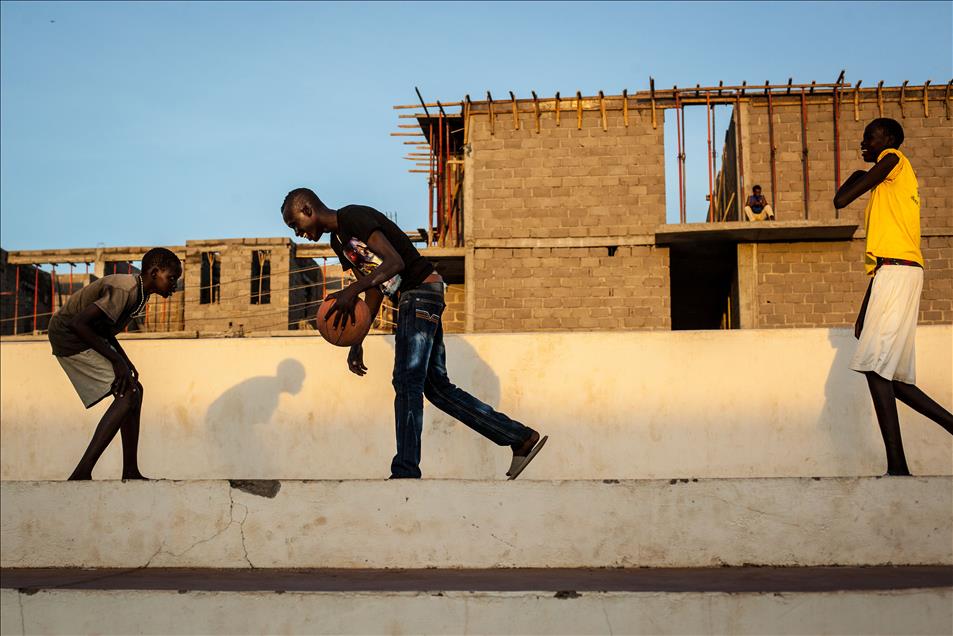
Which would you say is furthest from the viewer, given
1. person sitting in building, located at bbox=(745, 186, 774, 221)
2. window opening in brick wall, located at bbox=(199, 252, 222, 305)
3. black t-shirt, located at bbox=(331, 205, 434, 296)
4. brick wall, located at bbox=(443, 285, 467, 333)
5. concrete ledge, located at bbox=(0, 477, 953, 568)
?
window opening in brick wall, located at bbox=(199, 252, 222, 305)

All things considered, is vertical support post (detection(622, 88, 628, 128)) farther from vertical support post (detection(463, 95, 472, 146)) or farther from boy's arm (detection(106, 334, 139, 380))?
boy's arm (detection(106, 334, 139, 380))

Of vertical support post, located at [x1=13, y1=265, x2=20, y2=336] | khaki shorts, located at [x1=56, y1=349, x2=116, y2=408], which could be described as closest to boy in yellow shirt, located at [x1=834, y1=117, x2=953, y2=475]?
khaki shorts, located at [x1=56, y1=349, x2=116, y2=408]

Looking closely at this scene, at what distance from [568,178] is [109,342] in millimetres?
13560

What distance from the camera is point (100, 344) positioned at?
17.1 feet

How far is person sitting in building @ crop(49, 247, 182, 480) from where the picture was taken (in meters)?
5.20

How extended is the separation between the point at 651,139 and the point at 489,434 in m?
14.3

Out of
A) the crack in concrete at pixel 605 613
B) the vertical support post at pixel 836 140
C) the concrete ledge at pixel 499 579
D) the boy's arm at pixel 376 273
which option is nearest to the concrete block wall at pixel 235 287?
the vertical support post at pixel 836 140

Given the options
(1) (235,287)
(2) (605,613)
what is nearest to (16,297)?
(1) (235,287)

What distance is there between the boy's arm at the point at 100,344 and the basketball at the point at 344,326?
1.20 meters

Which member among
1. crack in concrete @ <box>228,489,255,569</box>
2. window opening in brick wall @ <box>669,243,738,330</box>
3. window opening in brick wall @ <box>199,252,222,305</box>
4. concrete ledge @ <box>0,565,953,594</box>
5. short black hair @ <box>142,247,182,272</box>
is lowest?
concrete ledge @ <box>0,565,953,594</box>

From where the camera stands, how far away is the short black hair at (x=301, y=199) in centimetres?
482

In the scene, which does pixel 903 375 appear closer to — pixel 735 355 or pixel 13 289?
pixel 735 355

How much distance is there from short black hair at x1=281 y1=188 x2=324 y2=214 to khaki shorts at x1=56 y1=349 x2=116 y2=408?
4.82ft

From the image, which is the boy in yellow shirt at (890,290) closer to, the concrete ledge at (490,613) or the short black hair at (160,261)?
the concrete ledge at (490,613)
